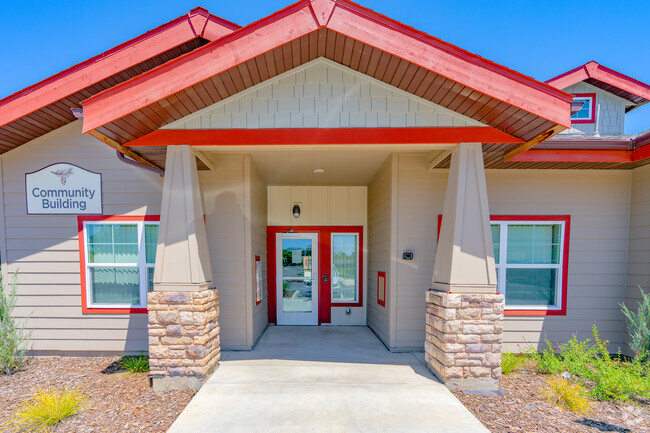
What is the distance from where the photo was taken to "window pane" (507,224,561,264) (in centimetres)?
508

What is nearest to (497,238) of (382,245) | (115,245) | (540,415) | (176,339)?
(382,245)

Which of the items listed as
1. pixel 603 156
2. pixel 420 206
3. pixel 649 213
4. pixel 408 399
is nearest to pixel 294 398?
pixel 408 399

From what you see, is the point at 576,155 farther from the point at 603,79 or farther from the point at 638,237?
the point at 603,79

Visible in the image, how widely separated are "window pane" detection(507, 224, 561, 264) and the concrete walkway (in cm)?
232

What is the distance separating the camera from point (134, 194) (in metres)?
4.97

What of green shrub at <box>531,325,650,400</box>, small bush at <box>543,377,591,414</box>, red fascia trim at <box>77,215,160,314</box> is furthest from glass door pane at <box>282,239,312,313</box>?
small bush at <box>543,377,591,414</box>

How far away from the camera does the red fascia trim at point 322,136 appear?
3.66m

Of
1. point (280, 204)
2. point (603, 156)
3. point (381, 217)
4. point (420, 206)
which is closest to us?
point (603, 156)

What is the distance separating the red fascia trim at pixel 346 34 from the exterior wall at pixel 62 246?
200 centimetres

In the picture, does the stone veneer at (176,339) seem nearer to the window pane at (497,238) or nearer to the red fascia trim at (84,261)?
the red fascia trim at (84,261)

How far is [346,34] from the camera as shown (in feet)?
9.96

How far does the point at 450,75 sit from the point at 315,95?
147 centimetres

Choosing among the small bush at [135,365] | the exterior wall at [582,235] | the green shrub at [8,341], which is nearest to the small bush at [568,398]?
the exterior wall at [582,235]

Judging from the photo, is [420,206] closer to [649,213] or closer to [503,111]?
[503,111]
